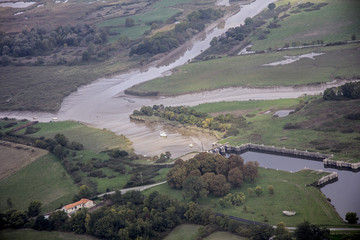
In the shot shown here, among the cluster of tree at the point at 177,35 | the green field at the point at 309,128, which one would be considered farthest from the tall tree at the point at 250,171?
the cluster of tree at the point at 177,35

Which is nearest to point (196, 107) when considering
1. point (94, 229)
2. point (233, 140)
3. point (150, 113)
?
point (150, 113)

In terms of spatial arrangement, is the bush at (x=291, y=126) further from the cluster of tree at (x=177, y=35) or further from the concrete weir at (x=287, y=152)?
the cluster of tree at (x=177, y=35)

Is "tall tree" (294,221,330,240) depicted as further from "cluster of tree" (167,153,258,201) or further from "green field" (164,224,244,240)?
"cluster of tree" (167,153,258,201)

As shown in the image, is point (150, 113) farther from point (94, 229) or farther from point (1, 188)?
point (94, 229)

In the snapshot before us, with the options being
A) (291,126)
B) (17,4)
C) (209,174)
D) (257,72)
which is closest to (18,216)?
(209,174)

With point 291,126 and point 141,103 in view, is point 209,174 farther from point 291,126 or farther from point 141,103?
point 141,103
